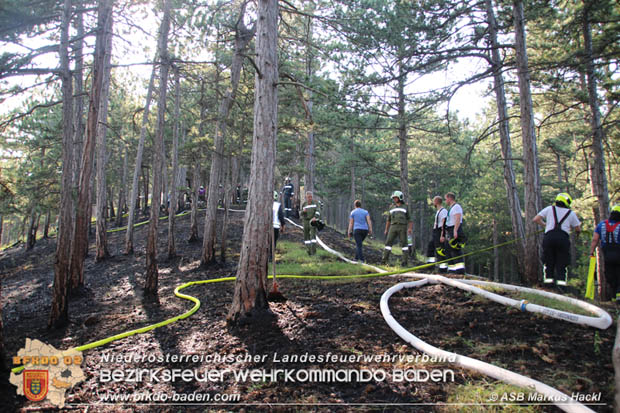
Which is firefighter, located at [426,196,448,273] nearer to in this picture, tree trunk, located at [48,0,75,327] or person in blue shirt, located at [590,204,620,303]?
person in blue shirt, located at [590,204,620,303]

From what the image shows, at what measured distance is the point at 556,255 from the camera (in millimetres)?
6430

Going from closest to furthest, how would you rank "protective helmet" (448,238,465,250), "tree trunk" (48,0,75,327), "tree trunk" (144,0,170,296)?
1. "tree trunk" (48,0,75,327)
2. "tree trunk" (144,0,170,296)
3. "protective helmet" (448,238,465,250)

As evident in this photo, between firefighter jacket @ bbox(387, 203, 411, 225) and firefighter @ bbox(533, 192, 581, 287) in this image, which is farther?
firefighter jacket @ bbox(387, 203, 411, 225)

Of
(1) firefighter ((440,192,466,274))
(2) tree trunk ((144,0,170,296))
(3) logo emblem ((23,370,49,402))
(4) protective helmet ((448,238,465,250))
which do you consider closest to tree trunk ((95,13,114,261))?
(2) tree trunk ((144,0,170,296))

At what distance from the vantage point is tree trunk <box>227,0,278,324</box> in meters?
4.99

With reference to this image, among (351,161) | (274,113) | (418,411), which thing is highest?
(351,161)

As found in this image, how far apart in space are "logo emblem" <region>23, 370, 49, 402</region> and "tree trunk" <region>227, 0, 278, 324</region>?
2151mm

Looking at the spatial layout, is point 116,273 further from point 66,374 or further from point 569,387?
point 569,387

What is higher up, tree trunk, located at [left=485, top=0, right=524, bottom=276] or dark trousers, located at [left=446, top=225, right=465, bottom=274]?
tree trunk, located at [left=485, top=0, right=524, bottom=276]

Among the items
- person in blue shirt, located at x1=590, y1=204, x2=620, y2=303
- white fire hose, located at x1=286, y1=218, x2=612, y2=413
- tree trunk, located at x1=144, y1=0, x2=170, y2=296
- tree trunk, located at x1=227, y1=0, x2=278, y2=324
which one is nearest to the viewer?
white fire hose, located at x1=286, y1=218, x2=612, y2=413

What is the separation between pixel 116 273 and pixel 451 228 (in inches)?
402

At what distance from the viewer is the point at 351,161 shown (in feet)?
72.7

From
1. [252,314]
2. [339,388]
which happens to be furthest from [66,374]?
[339,388]

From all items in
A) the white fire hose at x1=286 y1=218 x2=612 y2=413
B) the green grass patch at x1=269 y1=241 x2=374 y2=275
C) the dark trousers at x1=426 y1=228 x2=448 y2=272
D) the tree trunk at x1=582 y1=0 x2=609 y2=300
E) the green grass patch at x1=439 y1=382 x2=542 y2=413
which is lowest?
the green grass patch at x1=269 y1=241 x2=374 y2=275
